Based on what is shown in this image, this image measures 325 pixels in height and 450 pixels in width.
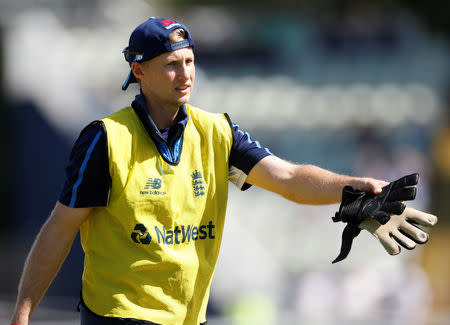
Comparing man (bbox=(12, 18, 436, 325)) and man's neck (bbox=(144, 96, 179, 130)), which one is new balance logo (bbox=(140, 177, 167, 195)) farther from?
man's neck (bbox=(144, 96, 179, 130))

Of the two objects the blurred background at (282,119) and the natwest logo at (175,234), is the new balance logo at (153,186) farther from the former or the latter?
the blurred background at (282,119)

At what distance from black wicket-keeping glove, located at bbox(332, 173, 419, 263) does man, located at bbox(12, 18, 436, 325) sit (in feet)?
0.16

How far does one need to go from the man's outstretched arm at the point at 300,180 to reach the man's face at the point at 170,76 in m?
0.48

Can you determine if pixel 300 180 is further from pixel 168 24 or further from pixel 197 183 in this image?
pixel 168 24

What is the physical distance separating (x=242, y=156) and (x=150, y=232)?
564 mm

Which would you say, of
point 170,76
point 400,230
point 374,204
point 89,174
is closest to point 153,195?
point 89,174

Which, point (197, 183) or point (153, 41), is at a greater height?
point (153, 41)

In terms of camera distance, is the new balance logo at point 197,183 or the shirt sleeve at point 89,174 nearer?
the shirt sleeve at point 89,174

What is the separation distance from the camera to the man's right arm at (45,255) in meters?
3.54

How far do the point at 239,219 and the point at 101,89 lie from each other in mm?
3215

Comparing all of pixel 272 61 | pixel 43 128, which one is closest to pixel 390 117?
pixel 272 61

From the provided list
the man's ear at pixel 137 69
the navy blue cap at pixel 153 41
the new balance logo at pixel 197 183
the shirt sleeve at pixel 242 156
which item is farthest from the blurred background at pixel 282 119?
the navy blue cap at pixel 153 41

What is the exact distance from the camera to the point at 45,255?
3.57m

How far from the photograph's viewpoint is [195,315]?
3.70 m
